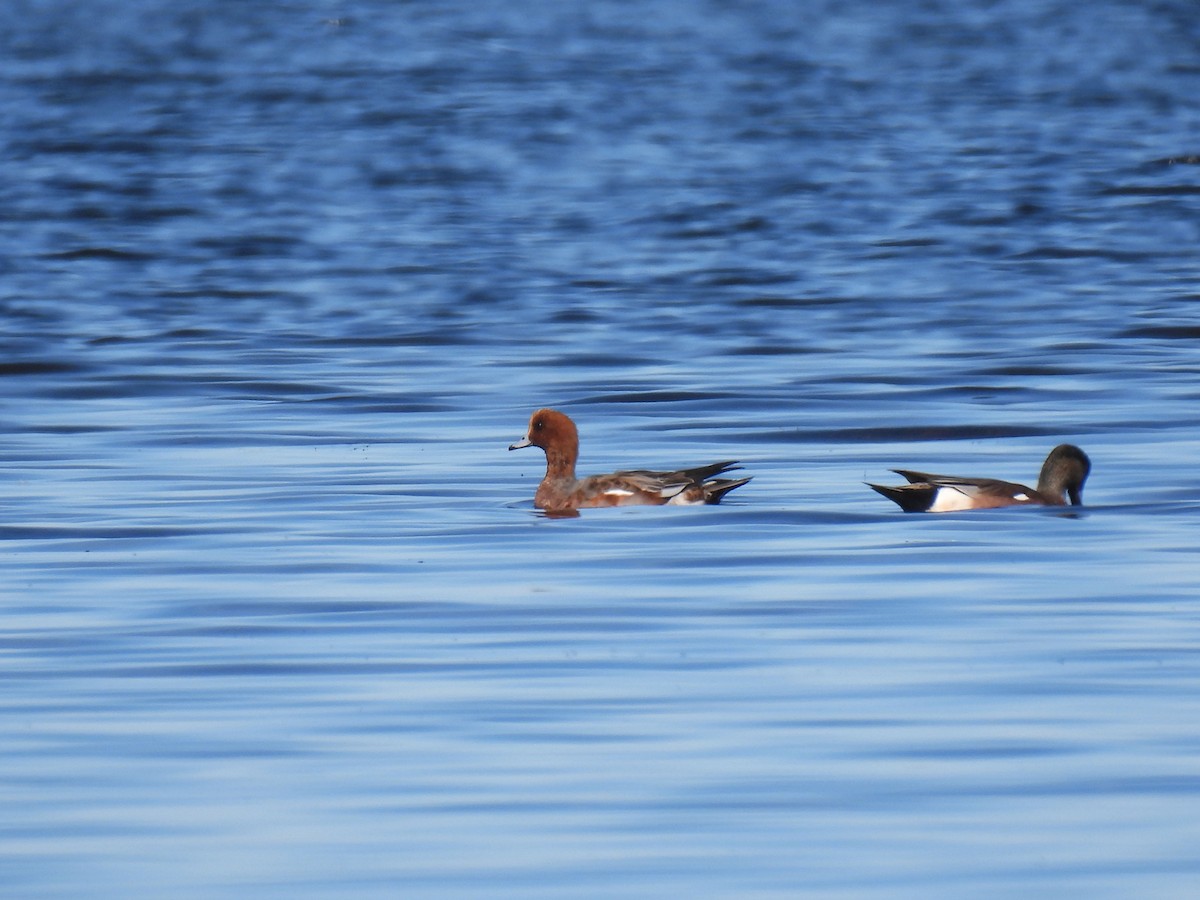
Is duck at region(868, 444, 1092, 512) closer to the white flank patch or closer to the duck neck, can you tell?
the white flank patch

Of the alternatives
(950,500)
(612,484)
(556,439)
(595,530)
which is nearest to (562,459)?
(556,439)

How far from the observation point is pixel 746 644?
9.21 meters

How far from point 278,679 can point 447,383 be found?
1055cm

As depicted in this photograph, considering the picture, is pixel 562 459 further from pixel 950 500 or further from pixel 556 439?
pixel 950 500

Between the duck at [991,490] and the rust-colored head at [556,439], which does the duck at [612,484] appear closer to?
the rust-colored head at [556,439]

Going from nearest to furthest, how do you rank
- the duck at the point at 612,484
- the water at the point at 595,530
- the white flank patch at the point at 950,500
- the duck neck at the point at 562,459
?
1. the water at the point at 595,530
2. the white flank patch at the point at 950,500
3. the duck at the point at 612,484
4. the duck neck at the point at 562,459

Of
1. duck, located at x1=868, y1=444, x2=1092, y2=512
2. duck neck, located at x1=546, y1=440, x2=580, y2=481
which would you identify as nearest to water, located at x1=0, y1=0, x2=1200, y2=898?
duck, located at x1=868, y1=444, x2=1092, y2=512

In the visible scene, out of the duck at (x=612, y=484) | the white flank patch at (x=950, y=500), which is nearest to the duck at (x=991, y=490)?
the white flank patch at (x=950, y=500)

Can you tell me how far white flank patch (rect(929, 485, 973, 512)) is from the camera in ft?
41.4

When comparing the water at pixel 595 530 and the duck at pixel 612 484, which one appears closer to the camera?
the water at pixel 595 530

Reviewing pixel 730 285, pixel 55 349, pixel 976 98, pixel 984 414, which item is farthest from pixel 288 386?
pixel 976 98

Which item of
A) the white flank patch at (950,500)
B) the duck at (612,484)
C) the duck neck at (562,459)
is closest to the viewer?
the white flank patch at (950,500)

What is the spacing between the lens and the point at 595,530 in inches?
499

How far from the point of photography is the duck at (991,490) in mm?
12625
